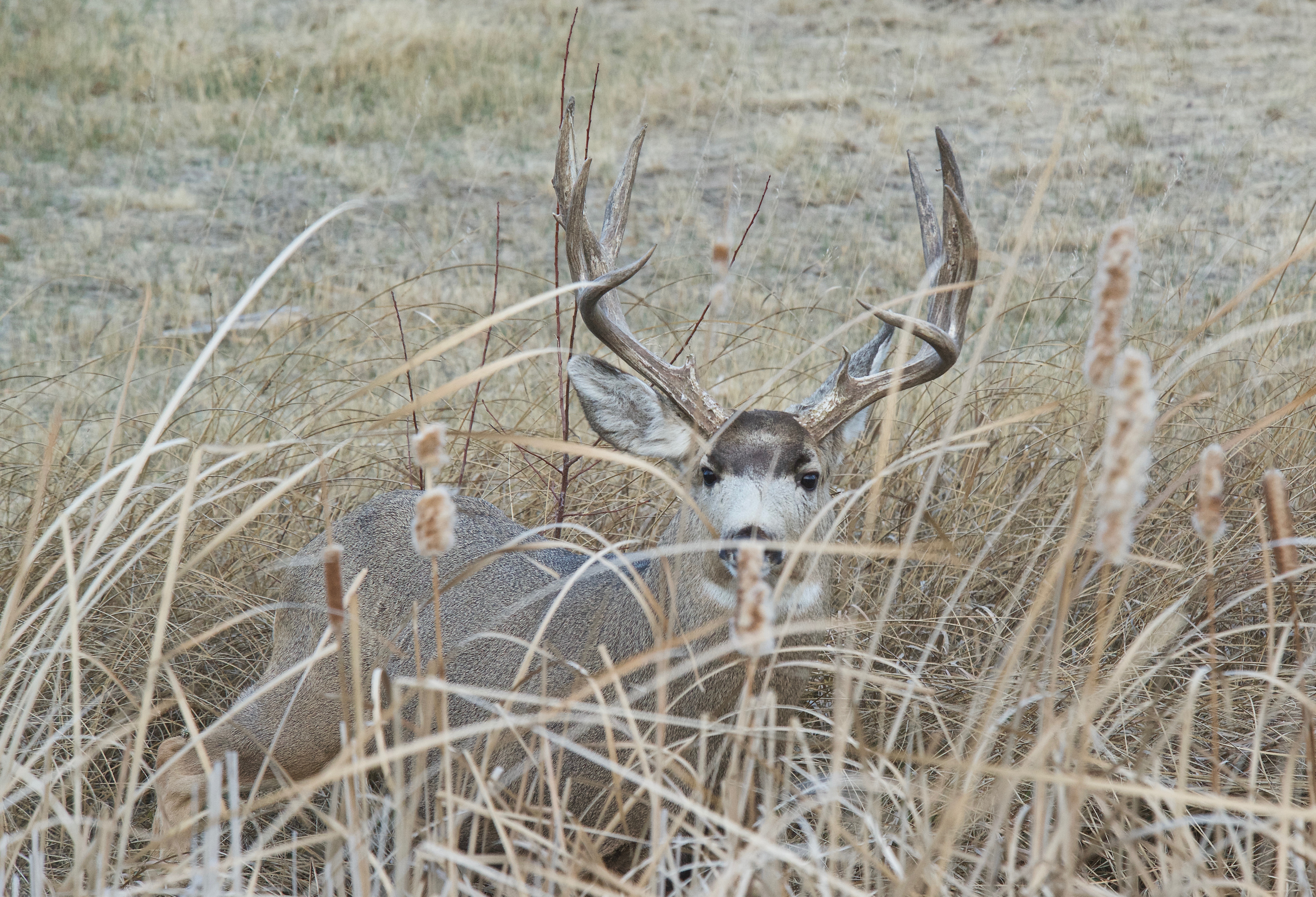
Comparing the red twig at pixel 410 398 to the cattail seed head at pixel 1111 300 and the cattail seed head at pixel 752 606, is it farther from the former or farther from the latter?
the cattail seed head at pixel 1111 300

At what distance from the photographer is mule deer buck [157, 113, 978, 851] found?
10.1 ft

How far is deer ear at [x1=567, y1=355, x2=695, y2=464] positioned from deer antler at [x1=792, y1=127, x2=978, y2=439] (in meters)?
0.33

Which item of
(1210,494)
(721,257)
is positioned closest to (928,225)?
(721,257)

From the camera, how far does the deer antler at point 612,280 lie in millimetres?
3299

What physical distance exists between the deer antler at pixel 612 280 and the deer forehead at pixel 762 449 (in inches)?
3.4

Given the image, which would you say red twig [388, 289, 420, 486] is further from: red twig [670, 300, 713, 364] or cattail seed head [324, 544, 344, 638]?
cattail seed head [324, 544, 344, 638]

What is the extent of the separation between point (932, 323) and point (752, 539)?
95 cm

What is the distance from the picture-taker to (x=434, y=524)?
68.4 inches

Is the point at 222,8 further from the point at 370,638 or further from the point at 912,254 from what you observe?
the point at 370,638

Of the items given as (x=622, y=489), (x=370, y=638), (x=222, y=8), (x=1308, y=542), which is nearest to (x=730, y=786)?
(x=1308, y=542)

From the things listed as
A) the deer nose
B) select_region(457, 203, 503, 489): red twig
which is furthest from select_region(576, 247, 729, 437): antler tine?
the deer nose

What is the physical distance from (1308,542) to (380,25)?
50.7 feet

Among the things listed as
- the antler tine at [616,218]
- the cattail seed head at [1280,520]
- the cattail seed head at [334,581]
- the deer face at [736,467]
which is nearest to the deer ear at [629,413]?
the deer face at [736,467]

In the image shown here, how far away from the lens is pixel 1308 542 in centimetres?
234
